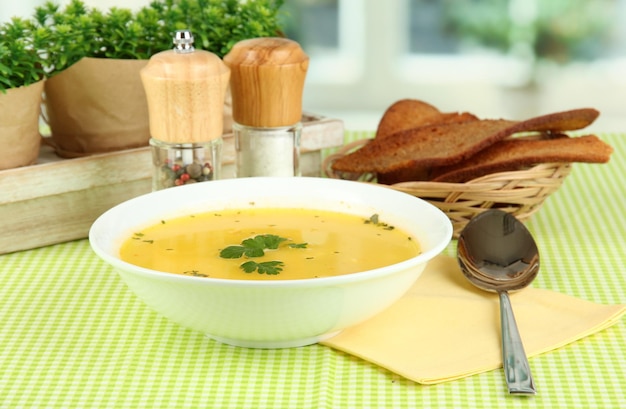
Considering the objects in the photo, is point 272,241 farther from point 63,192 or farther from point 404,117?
point 404,117

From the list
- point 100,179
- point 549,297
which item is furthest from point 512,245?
point 100,179

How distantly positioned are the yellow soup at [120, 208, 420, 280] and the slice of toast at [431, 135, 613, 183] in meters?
0.28

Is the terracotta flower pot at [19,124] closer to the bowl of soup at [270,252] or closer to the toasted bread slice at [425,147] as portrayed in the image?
the bowl of soup at [270,252]

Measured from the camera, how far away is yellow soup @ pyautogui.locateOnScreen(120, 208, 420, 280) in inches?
43.5

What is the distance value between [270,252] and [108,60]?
1.79 feet

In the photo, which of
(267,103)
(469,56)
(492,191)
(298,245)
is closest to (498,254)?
(492,191)

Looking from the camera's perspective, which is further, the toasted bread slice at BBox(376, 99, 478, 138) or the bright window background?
the bright window background

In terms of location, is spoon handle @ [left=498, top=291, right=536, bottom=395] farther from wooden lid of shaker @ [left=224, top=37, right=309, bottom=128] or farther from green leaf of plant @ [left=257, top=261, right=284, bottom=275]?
wooden lid of shaker @ [left=224, top=37, right=309, bottom=128]

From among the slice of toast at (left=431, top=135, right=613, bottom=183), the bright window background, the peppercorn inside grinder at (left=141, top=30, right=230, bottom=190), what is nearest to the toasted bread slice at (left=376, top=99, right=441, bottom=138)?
the slice of toast at (left=431, top=135, right=613, bottom=183)

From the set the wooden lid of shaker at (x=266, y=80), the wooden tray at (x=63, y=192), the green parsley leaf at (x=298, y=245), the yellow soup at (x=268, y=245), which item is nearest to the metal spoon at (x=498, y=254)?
the yellow soup at (x=268, y=245)

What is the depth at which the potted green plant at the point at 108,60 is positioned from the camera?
1.53 metres

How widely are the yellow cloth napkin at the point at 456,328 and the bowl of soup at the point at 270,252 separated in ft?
0.19

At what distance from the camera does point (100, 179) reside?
151 cm

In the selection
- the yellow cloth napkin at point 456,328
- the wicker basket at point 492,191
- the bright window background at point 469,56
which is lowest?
the bright window background at point 469,56
